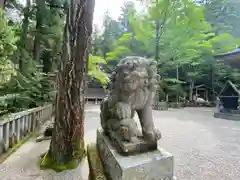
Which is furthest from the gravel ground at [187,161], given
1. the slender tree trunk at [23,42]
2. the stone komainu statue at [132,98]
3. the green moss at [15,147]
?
the slender tree trunk at [23,42]

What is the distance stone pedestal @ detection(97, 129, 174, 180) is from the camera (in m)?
1.00

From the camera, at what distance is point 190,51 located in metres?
8.73

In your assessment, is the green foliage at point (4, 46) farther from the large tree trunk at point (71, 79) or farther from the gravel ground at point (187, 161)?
the gravel ground at point (187, 161)

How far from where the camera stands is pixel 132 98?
3.92 ft

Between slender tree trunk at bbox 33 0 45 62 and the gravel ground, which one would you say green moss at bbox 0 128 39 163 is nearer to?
the gravel ground

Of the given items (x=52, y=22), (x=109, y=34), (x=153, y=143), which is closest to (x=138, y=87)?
(x=153, y=143)

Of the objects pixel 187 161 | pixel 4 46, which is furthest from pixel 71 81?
pixel 187 161

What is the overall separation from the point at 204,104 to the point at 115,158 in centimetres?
1174

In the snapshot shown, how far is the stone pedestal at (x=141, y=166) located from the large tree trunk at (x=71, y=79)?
0.86 meters

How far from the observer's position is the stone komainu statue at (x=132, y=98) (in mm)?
1123

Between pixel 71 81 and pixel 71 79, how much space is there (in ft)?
0.07

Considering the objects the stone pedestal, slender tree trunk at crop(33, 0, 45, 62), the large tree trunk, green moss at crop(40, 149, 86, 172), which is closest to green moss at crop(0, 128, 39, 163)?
green moss at crop(40, 149, 86, 172)

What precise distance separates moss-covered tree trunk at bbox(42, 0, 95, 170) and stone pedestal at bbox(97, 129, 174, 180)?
2.82 feet

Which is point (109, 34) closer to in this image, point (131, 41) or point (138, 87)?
point (131, 41)
